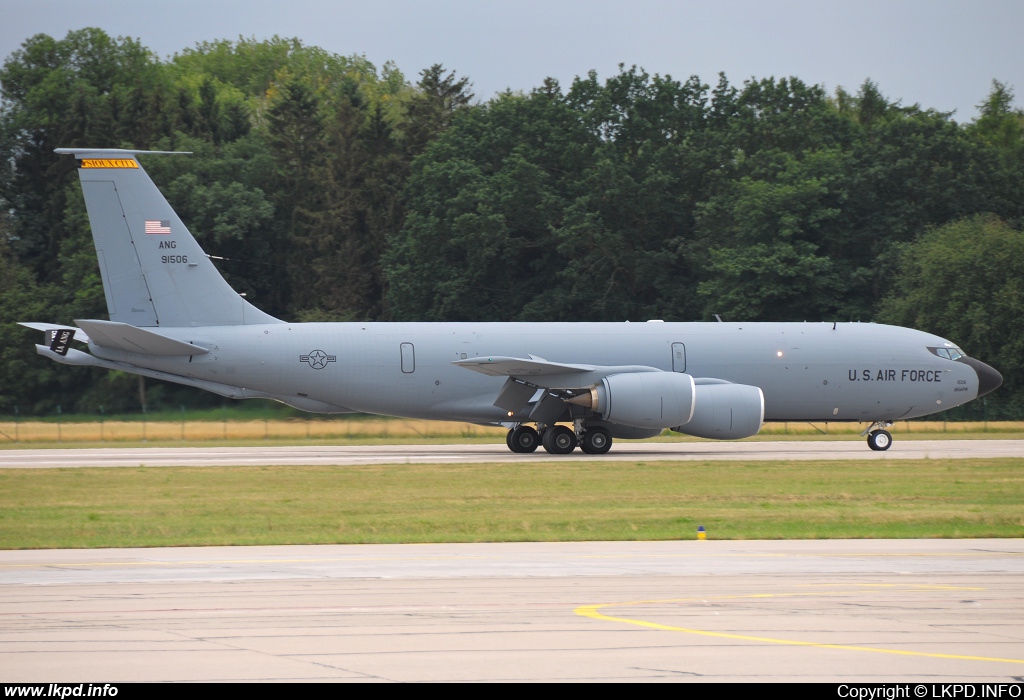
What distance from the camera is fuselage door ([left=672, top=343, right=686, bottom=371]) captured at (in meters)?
32.9

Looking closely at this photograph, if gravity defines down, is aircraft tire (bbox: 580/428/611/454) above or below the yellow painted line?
below

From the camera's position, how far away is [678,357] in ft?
108

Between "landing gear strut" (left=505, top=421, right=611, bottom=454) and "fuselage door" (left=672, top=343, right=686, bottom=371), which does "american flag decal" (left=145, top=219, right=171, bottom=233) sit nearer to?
"landing gear strut" (left=505, top=421, right=611, bottom=454)

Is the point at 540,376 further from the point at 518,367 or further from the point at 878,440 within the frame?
the point at 878,440

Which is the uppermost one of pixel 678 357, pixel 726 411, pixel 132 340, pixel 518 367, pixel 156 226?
pixel 156 226

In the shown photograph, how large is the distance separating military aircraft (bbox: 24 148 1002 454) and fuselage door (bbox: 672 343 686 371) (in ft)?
0.17

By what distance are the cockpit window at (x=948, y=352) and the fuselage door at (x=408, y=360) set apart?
14266mm

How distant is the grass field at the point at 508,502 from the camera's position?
16375 millimetres

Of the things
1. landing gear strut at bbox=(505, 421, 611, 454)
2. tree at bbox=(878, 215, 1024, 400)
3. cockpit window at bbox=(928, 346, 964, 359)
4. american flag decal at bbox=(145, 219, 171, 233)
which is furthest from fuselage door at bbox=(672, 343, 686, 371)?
tree at bbox=(878, 215, 1024, 400)

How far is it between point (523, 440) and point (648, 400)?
4149 millimetres

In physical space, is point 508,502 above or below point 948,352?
below

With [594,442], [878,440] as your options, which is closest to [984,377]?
[878,440]

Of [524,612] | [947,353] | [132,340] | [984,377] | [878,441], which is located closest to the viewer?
[524,612]

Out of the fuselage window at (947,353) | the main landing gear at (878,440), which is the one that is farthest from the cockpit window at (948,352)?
the main landing gear at (878,440)
